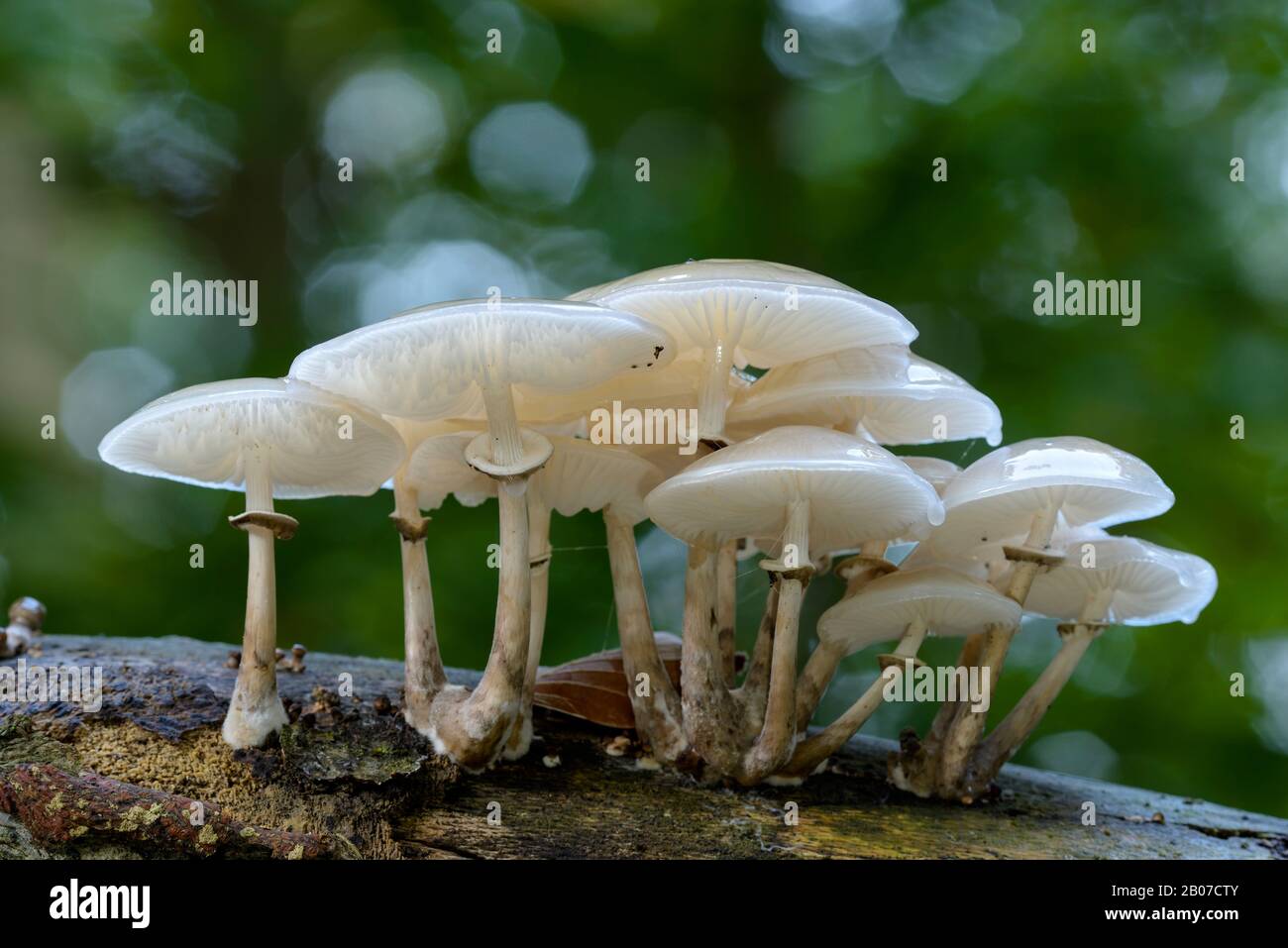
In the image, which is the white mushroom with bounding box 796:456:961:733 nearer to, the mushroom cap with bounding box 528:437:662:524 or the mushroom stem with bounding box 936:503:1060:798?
the mushroom stem with bounding box 936:503:1060:798

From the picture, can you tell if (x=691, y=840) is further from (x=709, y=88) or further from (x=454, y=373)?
(x=709, y=88)

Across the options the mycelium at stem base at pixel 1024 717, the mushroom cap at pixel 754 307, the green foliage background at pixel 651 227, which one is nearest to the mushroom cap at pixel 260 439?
the mushroom cap at pixel 754 307

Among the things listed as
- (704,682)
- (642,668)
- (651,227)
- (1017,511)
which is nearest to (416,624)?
(642,668)

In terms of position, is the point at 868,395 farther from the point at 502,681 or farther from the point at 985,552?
the point at 502,681

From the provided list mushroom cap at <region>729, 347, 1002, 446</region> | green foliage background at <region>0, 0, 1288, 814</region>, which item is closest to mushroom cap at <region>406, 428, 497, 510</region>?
mushroom cap at <region>729, 347, 1002, 446</region>

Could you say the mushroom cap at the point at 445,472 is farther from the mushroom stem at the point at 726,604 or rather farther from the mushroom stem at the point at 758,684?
the mushroom stem at the point at 758,684
